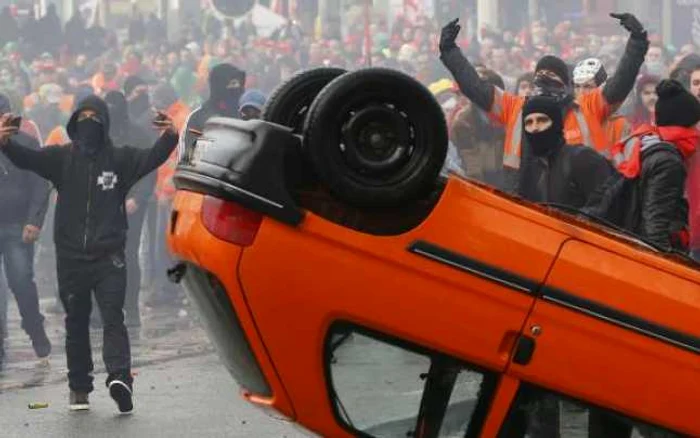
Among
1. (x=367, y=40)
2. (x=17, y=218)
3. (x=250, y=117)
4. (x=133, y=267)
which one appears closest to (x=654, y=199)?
(x=250, y=117)

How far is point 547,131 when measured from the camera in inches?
430

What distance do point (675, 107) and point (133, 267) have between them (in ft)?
32.9

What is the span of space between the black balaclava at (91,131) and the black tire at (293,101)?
223 inches

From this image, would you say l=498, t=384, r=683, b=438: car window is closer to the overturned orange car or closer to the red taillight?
the overturned orange car

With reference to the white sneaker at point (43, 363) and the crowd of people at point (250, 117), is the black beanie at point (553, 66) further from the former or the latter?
the white sneaker at point (43, 363)

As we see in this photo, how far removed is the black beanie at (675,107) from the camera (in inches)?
375

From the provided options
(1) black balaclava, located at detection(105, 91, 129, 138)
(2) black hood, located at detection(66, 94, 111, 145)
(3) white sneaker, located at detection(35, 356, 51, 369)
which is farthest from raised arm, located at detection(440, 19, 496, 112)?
(1) black balaclava, located at detection(105, 91, 129, 138)

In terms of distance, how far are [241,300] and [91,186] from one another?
649cm

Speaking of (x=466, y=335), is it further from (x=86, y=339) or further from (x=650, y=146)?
(x=86, y=339)

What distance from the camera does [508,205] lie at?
657 cm

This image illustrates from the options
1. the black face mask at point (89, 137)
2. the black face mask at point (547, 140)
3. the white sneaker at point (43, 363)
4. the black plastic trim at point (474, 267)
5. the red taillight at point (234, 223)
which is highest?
the red taillight at point (234, 223)

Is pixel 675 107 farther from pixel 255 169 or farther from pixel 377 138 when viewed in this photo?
pixel 255 169

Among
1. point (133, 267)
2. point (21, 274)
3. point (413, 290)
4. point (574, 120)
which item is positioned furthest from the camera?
point (133, 267)

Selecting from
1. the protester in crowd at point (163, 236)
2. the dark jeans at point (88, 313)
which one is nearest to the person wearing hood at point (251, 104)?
the dark jeans at point (88, 313)
